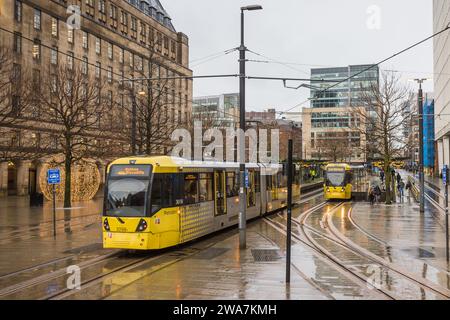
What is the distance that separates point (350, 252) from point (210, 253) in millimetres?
4388

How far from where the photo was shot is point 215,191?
19.6 m

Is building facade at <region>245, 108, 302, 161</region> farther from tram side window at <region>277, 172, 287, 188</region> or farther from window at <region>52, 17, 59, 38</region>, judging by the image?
window at <region>52, 17, 59, 38</region>

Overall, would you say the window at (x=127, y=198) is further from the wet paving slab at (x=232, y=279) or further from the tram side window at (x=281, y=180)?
the tram side window at (x=281, y=180)

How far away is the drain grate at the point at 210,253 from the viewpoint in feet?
50.0

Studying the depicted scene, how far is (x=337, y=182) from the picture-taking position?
41750 millimetres

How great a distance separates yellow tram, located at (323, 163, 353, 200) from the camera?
41.6m

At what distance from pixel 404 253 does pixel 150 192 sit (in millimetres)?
8081

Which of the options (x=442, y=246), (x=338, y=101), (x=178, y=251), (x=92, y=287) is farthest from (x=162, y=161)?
(x=338, y=101)

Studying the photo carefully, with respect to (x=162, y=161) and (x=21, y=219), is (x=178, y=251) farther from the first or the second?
(x=21, y=219)

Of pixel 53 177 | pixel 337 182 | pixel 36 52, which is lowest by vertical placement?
pixel 337 182

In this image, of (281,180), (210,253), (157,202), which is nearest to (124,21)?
(281,180)

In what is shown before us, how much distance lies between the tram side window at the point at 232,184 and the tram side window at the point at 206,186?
6.02 feet

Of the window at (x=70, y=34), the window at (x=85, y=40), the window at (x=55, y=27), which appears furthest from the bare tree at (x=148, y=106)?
the window at (x=85, y=40)

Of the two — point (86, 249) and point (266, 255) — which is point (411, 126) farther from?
point (86, 249)
